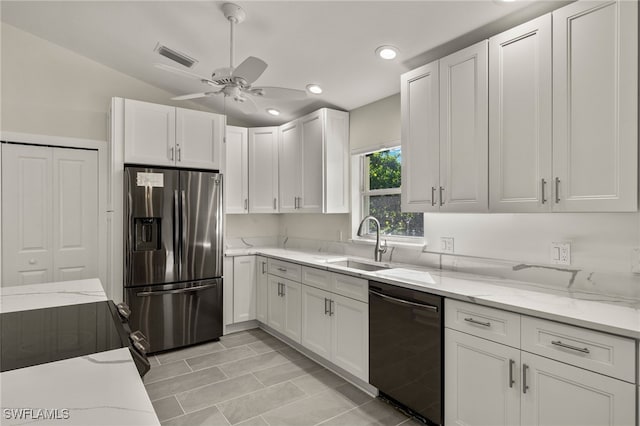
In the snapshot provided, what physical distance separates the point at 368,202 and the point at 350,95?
43.6 inches

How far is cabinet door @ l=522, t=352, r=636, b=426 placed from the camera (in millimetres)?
1360

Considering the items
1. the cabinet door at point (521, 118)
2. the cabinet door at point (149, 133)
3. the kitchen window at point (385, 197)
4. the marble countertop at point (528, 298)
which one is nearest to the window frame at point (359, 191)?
the kitchen window at point (385, 197)

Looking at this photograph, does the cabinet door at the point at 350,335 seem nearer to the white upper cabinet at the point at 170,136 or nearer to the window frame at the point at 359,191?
the window frame at the point at 359,191

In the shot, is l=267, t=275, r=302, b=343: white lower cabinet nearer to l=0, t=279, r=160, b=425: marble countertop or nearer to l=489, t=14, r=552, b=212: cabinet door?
l=489, t=14, r=552, b=212: cabinet door

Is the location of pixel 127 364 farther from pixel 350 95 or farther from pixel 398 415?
pixel 350 95

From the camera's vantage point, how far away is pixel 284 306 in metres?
3.51

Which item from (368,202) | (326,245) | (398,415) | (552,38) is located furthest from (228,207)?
(552,38)

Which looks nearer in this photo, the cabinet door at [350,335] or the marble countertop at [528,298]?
the marble countertop at [528,298]

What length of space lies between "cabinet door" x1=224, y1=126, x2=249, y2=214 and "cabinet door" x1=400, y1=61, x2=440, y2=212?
229 cm

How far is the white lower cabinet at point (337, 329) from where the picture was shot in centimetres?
258

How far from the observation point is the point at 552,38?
181cm

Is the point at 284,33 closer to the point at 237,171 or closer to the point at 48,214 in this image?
the point at 237,171

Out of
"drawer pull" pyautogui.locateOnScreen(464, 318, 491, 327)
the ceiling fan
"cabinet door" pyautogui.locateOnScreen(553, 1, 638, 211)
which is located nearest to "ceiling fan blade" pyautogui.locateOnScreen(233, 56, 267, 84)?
the ceiling fan

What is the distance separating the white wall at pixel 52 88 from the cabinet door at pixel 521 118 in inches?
145
